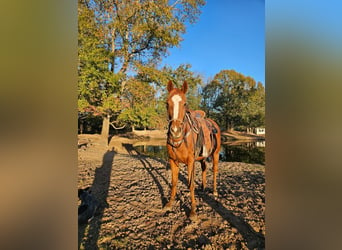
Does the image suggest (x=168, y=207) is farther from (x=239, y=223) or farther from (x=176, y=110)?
(x=176, y=110)

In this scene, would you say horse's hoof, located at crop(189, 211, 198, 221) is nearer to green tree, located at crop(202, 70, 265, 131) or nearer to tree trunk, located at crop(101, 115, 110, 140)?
tree trunk, located at crop(101, 115, 110, 140)

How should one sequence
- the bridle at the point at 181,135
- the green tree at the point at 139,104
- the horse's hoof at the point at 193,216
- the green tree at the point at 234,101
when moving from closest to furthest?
the bridle at the point at 181,135, the horse's hoof at the point at 193,216, the green tree at the point at 139,104, the green tree at the point at 234,101

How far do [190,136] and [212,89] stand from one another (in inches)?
379

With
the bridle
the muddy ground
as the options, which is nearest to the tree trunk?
the muddy ground

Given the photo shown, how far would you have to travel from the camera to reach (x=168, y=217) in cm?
261

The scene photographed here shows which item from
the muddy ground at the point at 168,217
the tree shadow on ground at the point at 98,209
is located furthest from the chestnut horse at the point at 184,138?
the tree shadow on ground at the point at 98,209

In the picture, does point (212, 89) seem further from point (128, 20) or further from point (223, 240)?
point (223, 240)

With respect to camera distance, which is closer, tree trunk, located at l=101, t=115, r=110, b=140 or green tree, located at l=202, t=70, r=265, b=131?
tree trunk, located at l=101, t=115, r=110, b=140

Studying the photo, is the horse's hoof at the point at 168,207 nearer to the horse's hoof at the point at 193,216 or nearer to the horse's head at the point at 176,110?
the horse's hoof at the point at 193,216

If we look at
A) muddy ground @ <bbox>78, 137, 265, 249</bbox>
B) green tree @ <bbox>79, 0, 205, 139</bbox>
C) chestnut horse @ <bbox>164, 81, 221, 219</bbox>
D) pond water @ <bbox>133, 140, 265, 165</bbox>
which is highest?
green tree @ <bbox>79, 0, 205, 139</bbox>

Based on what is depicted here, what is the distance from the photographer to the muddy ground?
2082 mm

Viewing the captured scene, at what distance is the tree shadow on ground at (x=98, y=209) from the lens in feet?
6.87
